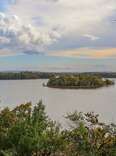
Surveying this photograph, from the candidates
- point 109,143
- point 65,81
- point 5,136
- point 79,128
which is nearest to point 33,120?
point 5,136

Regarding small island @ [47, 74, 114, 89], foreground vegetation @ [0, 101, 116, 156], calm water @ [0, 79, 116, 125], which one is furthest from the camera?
small island @ [47, 74, 114, 89]

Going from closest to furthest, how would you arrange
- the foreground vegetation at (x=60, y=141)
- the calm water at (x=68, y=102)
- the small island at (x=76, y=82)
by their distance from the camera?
1. the foreground vegetation at (x=60, y=141)
2. the calm water at (x=68, y=102)
3. the small island at (x=76, y=82)

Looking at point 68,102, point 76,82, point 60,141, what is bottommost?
point 68,102

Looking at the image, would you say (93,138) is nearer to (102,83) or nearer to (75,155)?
(75,155)

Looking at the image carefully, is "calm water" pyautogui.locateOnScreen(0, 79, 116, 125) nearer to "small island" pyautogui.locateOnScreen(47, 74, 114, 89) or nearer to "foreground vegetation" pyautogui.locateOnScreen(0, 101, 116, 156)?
"foreground vegetation" pyautogui.locateOnScreen(0, 101, 116, 156)

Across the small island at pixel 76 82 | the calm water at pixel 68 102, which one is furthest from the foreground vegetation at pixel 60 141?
the small island at pixel 76 82

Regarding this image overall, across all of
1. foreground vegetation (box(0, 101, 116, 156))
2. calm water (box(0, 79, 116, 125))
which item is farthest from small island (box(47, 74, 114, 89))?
foreground vegetation (box(0, 101, 116, 156))

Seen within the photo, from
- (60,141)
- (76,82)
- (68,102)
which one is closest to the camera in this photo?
(60,141)

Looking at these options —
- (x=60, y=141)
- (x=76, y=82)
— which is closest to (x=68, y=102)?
(x=76, y=82)

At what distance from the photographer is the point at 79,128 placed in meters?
8.78

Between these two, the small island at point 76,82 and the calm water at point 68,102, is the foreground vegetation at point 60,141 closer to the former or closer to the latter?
the calm water at point 68,102

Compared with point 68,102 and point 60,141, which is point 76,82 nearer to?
point 68,102

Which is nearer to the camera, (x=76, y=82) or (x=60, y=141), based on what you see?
(x=60, y=141)

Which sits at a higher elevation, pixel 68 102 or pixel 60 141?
pixel 60 141
